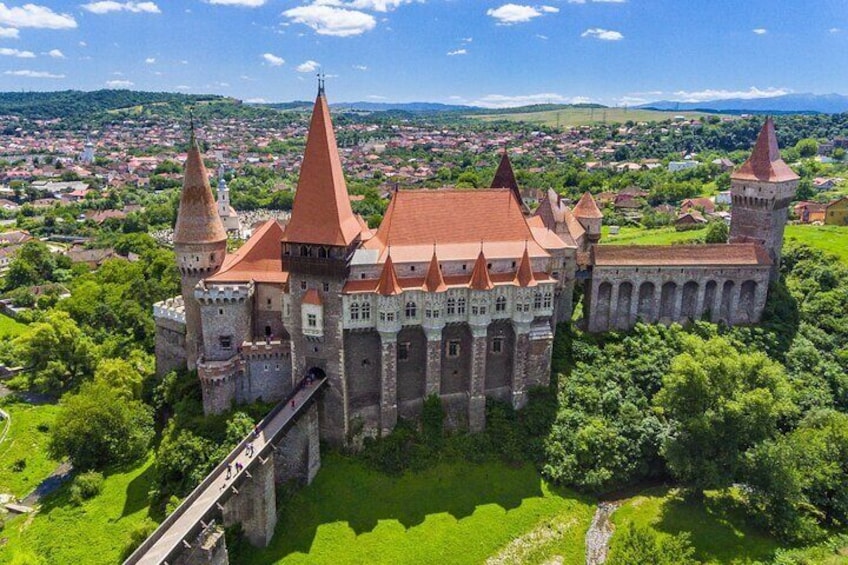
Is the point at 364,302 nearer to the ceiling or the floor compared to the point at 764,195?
nearer to the floor

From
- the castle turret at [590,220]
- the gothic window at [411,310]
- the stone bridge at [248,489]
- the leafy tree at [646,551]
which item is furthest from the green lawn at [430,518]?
the castle turret at [590,220]

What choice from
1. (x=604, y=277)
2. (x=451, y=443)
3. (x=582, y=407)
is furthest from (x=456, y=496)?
(x=604, y=277)

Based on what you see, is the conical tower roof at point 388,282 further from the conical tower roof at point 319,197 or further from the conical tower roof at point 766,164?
the conical tower roof at point 766,164

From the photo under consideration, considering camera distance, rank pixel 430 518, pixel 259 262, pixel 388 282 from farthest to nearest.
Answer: pixel 259 262 < pixel 388 282 < pixel 430 518

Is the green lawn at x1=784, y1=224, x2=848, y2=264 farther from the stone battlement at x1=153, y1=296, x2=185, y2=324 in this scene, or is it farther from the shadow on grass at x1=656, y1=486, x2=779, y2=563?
the stone battlement at x1=153, y1=296, x2=185, y2=324

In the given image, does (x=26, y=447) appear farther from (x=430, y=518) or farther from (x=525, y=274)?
(x=525, y=274)

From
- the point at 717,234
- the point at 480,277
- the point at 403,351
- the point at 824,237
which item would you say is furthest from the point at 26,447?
the point at 824,237

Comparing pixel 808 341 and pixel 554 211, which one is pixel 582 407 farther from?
pixel 808 341
